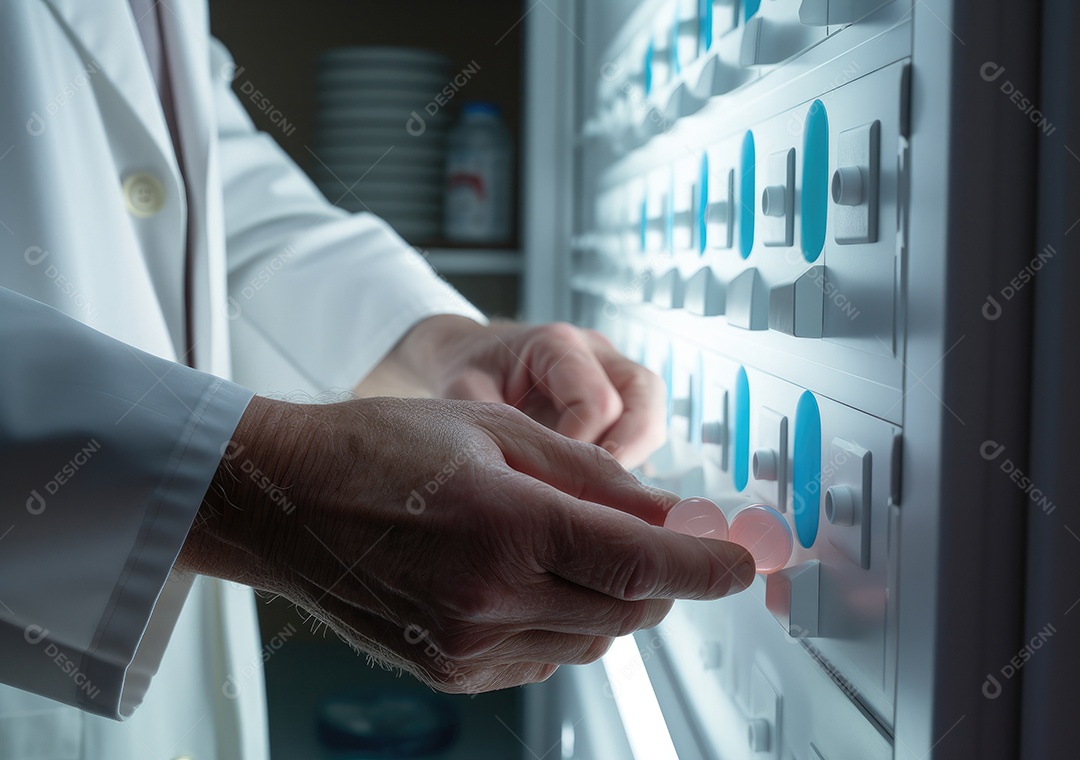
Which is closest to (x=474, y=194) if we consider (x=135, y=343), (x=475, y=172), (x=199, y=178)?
(x=475, y=172)

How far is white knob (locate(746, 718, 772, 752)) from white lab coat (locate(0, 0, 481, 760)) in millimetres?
297

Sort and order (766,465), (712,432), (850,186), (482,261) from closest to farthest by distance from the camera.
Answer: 1. (850,186)
2. (766,465)
3. (712,432)
4. (482,261)

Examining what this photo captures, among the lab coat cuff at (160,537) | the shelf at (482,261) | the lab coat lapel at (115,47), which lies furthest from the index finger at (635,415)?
the shelf at (482,261)

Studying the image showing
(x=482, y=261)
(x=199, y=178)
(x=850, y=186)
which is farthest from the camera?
(x=482, y=261)

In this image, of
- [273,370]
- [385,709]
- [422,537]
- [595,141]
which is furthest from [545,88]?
[422,537]

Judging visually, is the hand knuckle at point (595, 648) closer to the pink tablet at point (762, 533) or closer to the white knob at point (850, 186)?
the pink tablet at point (762, 533)

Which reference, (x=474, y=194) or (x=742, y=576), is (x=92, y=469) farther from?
(x=474, y=194)

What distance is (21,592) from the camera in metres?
0.40

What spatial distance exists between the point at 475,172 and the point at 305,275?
1.67 feet

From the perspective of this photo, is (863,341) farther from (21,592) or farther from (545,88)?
(545,88)

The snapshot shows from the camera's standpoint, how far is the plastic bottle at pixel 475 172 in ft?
4.52

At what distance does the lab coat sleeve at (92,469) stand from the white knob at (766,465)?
0.25 metres

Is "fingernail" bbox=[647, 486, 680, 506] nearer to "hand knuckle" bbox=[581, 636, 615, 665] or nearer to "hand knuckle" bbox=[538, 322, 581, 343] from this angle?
"hand knuckle" bbox=[581, 636, 615, 665]

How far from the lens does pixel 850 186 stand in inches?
13.0
